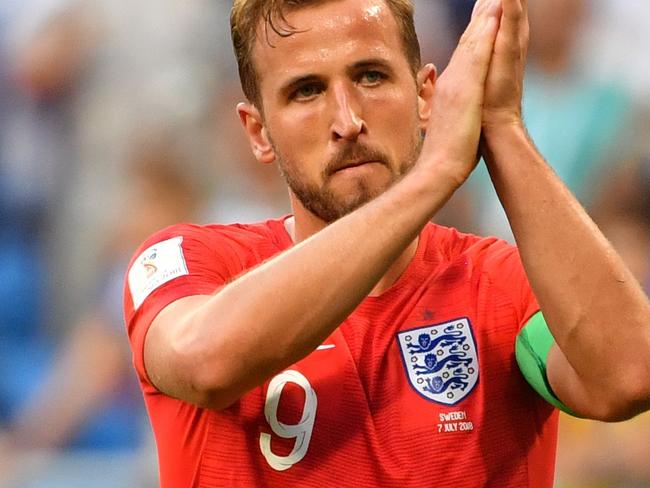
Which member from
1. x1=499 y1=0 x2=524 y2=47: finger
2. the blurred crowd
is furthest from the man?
the blurred crowd

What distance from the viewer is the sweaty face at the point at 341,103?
84.7 inches

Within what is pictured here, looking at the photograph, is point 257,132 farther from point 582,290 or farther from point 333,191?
point 582,290

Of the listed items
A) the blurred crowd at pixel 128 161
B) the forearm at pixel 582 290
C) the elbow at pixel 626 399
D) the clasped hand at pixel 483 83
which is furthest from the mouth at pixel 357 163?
the blurred crowd at pixel 128 161

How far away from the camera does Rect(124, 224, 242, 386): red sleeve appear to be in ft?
6.82

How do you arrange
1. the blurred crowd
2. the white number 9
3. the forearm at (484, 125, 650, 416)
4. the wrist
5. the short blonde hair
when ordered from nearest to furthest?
the forearm at (484, 125, 650, 416), the wrist, the white number 9, the short blonde hair, the blurred crowd

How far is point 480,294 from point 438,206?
0.46m

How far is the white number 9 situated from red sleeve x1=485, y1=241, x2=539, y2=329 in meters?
0.46

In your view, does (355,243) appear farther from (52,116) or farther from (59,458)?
(52,116)

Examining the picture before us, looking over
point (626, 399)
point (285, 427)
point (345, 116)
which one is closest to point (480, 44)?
point (345, 116)

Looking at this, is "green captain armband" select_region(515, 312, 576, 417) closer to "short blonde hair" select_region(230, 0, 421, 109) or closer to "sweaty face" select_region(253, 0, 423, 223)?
"sweaty face" select_region(253, 0, 423, 223)

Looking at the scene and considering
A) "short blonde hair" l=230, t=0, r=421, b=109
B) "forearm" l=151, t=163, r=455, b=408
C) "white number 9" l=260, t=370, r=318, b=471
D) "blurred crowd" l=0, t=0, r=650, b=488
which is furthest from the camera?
"blurred crowd" l=0, t=0, r=650, b=488

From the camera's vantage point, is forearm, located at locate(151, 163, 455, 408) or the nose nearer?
forearm, located at locate(151, 163, 455, 408)

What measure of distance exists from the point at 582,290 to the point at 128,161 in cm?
267

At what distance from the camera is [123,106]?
430 centimetres
